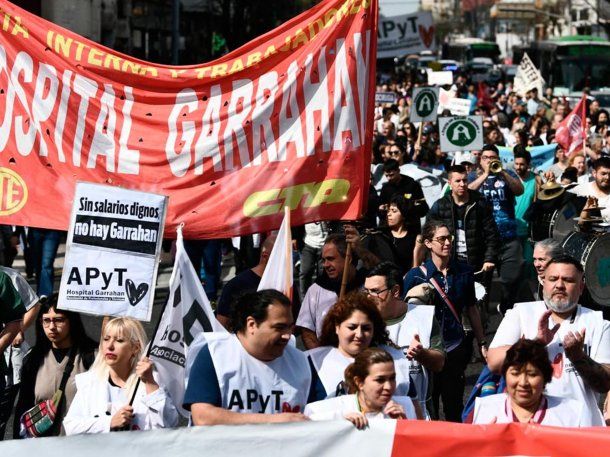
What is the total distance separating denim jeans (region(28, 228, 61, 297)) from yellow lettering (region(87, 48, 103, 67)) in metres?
5.23

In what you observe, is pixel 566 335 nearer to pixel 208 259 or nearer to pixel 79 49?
pixel 79 49

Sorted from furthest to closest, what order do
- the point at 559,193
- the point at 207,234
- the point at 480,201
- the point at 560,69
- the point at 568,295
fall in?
the point at 560,69 < the point at 559,193 < the point at 480,201 < the point at 207,234 < the point at 568,295

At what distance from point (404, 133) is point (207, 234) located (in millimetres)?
13336

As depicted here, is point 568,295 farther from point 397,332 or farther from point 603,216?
point 603,216

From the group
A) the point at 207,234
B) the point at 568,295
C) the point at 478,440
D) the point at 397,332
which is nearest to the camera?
the point at 478,440

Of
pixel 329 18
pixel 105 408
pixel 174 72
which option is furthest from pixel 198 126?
pixel 105 408

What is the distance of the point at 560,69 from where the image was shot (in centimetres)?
4409

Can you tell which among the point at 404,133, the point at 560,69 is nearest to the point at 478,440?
the point at 404,133

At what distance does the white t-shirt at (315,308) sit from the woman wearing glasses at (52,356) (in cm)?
139

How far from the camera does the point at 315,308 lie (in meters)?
7.66

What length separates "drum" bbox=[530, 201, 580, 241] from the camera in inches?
466

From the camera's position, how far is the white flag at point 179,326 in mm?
5992

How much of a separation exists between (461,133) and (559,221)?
14.9ft

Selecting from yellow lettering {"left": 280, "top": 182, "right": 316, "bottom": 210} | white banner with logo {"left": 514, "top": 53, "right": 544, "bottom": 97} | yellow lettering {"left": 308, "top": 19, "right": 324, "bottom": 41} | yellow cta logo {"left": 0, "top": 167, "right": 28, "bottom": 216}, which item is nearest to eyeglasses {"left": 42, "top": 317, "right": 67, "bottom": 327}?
yellow cta logo {"left": 0, "top": 167, "right": 28, "bottom": 216}
